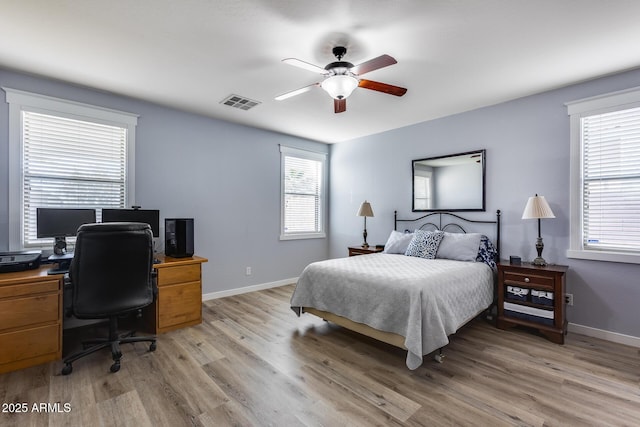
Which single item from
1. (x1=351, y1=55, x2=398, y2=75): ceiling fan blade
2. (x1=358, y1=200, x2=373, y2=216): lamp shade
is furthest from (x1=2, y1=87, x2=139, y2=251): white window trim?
(x1=358, y1=200, x2=373, y2=216): lamp shade

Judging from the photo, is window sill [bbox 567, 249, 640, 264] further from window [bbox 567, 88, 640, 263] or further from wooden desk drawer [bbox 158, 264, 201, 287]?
A: wooden desk drawer [bbox 158, 264, 201, 287]

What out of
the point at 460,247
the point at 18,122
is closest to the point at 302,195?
the point at 460,247

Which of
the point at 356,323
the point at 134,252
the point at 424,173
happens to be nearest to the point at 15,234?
the point at 134,252

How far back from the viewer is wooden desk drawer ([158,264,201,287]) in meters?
3.04

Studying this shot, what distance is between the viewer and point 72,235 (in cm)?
287

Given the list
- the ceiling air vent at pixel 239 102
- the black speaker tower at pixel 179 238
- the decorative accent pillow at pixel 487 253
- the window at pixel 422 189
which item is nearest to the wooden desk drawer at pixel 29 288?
the black speaker tower at pixel 179 238

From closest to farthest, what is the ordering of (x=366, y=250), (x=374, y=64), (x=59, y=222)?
(x=374, y=64), (x=59, y=222), (x=366, y=250)

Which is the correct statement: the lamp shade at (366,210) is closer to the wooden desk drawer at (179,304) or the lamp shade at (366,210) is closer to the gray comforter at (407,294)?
the gray comforter at (407,294)

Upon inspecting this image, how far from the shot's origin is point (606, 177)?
117 inches

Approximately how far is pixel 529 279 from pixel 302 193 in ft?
11.6

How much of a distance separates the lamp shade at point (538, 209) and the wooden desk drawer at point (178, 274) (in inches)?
140

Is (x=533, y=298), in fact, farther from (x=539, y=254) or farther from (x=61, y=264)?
(x=61, y=264)

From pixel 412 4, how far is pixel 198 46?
165 cm

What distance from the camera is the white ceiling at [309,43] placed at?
195 cm
